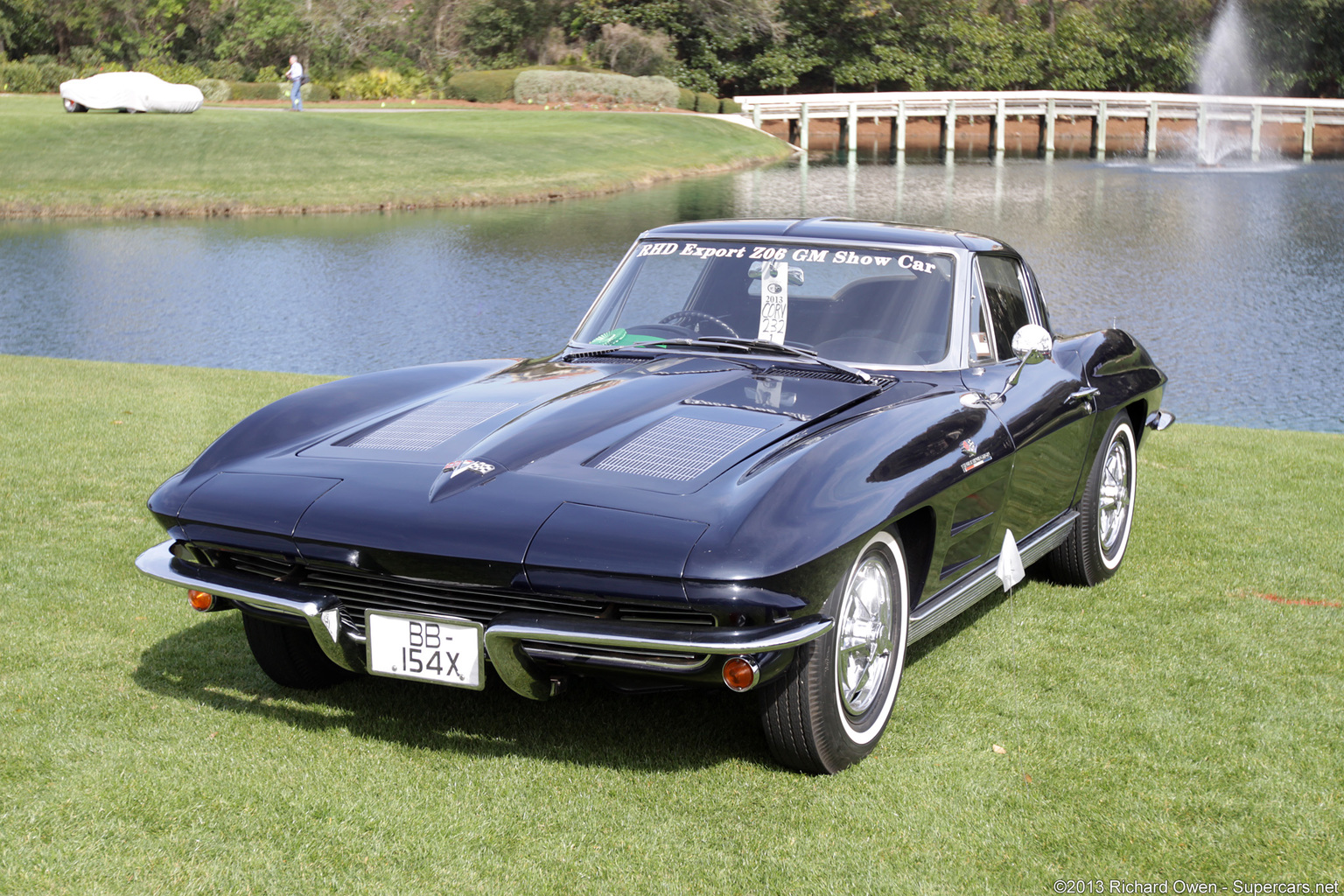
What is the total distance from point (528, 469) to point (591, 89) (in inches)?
1873

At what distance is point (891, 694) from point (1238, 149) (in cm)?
4962

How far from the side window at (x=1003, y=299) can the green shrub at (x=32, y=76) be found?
54.6 meters

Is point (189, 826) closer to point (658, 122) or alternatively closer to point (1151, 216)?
point (1151, 216)

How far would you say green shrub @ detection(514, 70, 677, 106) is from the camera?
1939 inches

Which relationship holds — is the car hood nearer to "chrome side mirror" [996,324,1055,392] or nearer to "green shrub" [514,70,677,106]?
"chrome side mirror" [996,324,1055,392]

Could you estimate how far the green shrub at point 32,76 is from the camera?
5116 cm

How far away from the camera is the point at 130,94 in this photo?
37.1 meters

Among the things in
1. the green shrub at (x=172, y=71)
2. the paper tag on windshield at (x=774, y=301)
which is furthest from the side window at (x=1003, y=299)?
the green shrub at (x=172, y=71)

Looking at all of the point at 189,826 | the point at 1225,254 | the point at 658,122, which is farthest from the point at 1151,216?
the point at 189,826

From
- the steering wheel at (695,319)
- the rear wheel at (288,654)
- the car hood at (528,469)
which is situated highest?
the steering wheel at (695,319)

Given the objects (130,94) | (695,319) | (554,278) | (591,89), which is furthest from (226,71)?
(695,319)

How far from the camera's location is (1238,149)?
47750 mm

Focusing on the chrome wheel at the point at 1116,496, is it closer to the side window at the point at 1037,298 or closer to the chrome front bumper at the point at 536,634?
the side window at the point at 1037,298

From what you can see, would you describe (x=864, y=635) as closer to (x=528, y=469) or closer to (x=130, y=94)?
(x=528, y=469)
